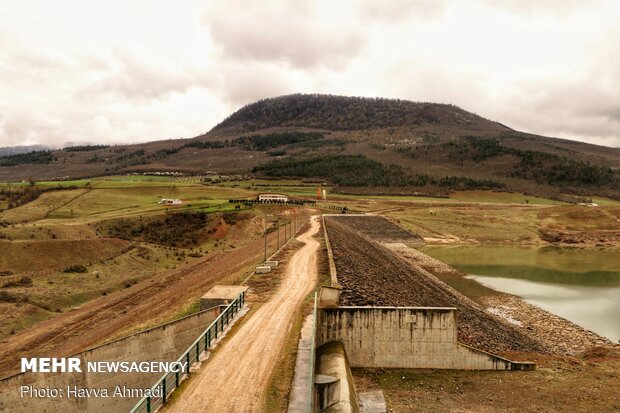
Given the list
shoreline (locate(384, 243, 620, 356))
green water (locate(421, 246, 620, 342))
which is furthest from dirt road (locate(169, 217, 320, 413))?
green water (locate(421, 246, 620, 342))

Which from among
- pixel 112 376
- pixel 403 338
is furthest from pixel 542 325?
pixel 112 376

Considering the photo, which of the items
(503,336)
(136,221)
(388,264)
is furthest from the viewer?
(136,221)

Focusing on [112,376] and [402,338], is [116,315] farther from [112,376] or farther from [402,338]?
[402,338]

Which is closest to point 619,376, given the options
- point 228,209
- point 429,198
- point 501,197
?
point 228,209

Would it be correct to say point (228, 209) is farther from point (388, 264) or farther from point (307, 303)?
point (307, 303)

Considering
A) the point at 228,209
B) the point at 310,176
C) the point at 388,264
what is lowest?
the point at 388,264

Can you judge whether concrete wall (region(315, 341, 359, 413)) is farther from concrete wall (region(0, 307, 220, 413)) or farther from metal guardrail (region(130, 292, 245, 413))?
concrete wall (region(0, 307, 220, 413))
